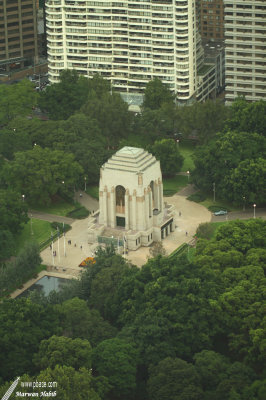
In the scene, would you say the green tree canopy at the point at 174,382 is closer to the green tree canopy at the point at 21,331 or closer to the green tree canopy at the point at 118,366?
the green tree canopy at the point at 118,366

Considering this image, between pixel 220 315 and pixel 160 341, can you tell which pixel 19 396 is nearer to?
pixel 160 341

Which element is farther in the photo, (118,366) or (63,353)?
(118,366)

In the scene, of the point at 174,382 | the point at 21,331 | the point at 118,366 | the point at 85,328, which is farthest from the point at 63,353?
the point at 174,382

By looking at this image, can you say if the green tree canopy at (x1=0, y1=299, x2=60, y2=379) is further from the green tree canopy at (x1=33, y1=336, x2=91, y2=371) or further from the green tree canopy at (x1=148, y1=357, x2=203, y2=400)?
the green tree canopy at (x1=148, y1=357, x2=203, y2=400)

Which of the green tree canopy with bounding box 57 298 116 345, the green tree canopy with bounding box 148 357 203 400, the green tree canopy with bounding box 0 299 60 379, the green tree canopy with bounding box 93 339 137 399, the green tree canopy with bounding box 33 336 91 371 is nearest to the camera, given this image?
the green tree canopy with bounding box 148 357 203 400

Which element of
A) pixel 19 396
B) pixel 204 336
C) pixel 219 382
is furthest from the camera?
pixel 204 336

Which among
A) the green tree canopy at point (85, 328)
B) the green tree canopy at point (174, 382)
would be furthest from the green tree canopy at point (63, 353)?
the green tree canopy at point (174, 382)

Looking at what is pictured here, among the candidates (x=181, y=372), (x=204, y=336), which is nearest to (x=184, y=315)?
(x=204, y=336)

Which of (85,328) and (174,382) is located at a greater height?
(85,328)

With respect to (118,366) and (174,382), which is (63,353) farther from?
(174,382)

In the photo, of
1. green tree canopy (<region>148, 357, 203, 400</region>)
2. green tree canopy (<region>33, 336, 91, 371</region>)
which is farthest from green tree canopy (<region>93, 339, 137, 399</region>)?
green tree canopy (<region>148, 357, 203, 400</region>)

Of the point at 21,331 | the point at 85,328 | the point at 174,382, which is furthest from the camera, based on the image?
the point at 85,328
